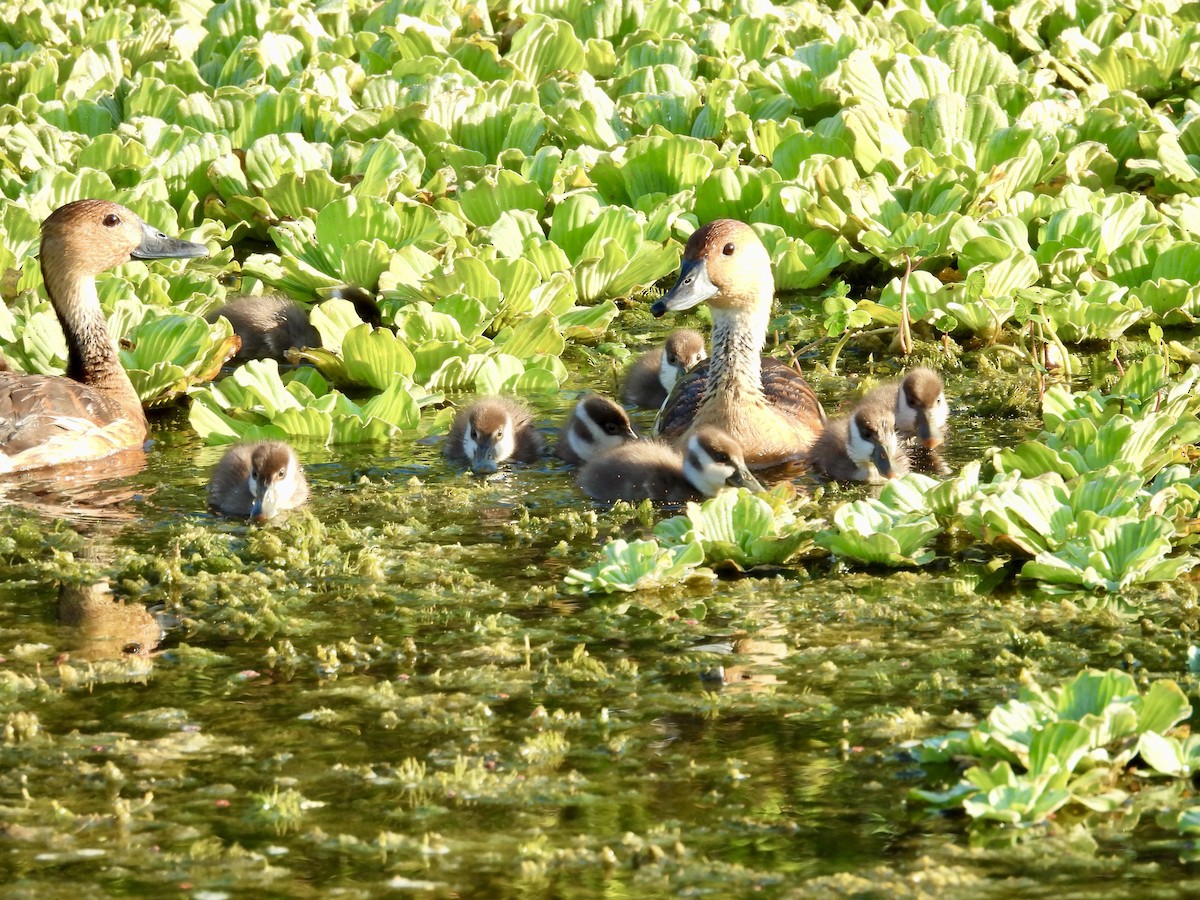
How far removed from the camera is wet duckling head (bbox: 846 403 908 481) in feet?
23.6

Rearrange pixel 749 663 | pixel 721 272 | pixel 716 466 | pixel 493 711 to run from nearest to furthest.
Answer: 1. pixel 493 711
2. pixel 749 663
3. pixel 716 466
4. pixel 721 272

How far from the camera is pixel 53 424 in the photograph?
26.0ft

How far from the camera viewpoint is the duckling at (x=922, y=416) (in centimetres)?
745

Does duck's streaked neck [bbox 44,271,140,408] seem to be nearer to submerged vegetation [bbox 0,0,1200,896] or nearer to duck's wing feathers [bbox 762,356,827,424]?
submerged vegetation [bbox 0,0,1200,896]

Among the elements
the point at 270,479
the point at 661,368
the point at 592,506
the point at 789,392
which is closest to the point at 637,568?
the point at 592,506

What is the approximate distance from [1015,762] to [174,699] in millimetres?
2336

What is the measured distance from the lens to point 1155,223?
32.0 feet

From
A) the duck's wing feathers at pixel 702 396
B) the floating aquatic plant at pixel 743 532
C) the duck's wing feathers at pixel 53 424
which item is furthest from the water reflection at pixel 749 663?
the duck's wing feathers at pixel 53 424

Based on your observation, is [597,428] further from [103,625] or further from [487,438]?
[103,625]

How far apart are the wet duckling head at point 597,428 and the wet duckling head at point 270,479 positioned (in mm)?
1392

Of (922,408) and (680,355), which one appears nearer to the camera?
(922,408)

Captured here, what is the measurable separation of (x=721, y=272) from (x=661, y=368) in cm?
100

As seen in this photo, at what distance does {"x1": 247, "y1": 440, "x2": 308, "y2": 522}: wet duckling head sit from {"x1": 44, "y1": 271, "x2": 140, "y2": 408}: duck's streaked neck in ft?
6.04

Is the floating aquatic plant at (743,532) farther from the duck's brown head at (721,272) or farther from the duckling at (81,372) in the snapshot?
the duckling at (81,372)
